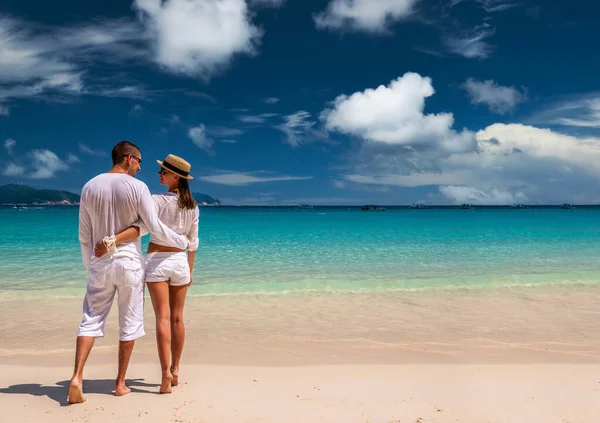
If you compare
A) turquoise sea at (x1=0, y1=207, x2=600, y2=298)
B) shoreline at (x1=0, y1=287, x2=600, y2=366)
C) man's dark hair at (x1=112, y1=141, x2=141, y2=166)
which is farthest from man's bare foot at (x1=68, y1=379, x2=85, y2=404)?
turquoise sea at (x1=0, y1=207, x2=600, y2=298)

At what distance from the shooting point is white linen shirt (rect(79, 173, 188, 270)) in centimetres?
389

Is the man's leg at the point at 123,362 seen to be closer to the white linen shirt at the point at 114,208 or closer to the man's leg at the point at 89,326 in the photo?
the man's leg at the point at 89,326

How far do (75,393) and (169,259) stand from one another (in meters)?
1.39

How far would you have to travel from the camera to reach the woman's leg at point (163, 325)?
4156 mm

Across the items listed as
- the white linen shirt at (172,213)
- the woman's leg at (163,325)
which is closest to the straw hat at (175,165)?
the white linen shirt at (172,213)

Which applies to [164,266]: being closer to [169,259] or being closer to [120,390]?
[169,259]

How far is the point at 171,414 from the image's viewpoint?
3820 millimetres

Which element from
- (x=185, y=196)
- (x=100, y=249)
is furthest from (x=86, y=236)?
(x=185, y=196)

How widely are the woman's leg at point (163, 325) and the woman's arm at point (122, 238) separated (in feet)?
1.62

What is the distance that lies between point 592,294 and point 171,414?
32.3 ft

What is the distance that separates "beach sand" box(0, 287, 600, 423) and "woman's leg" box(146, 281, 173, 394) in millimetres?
175

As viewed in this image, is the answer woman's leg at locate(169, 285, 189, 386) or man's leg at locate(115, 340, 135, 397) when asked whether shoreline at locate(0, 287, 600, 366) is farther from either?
man's leg at locate(115, 340, 135, 397)

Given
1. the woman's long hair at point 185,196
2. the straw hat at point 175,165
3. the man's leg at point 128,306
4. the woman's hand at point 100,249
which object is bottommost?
the man's leg at point 128,306

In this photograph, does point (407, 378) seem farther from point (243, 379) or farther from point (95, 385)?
point (95, 385)
